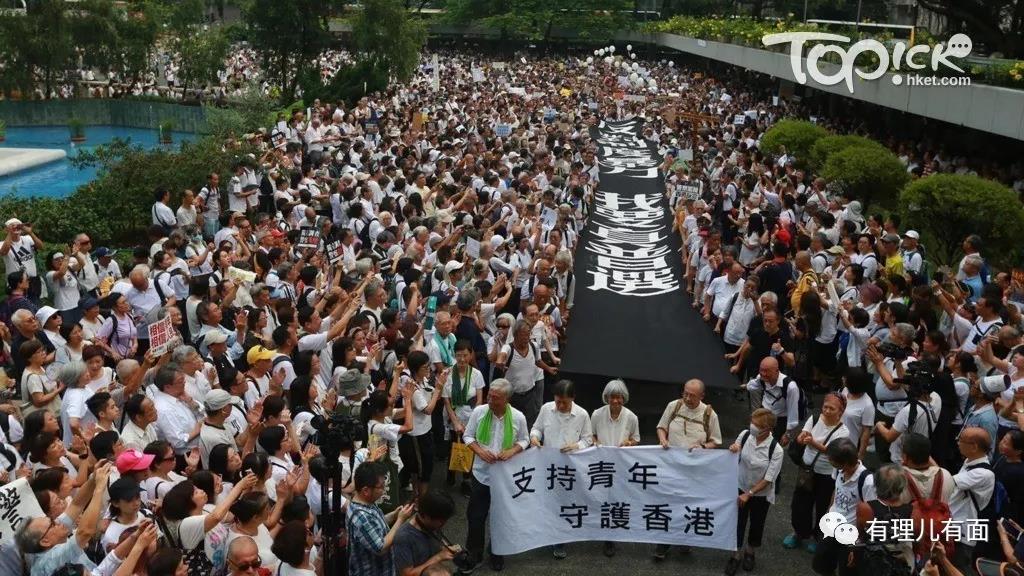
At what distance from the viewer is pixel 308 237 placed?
33.3 ft

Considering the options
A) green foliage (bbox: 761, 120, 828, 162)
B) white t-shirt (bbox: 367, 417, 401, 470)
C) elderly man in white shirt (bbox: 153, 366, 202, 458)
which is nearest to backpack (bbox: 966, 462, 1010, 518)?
white t-shirt (bbox: 367, 417, 401, 470)

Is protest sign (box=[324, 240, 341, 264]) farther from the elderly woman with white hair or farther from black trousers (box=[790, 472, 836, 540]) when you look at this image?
black trousers (box=[790, 472, 836, 540])

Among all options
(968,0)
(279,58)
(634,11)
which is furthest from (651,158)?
(634,11)

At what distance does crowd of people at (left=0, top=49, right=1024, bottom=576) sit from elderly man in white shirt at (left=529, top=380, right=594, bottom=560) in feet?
0.06

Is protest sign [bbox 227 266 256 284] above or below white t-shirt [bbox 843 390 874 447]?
above

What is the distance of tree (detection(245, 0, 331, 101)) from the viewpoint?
26.7m

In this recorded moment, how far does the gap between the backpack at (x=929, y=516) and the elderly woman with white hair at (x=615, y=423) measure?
179 centimetres

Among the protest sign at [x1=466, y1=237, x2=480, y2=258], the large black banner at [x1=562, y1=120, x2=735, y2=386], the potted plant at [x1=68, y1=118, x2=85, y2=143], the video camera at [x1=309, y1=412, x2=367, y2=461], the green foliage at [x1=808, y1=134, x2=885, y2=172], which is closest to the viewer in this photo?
the video camera at [x1=309, y1=412, x2=367, y2=461]

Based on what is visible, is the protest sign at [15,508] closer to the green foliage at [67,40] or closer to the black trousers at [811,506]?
the black trousers at [811,506]

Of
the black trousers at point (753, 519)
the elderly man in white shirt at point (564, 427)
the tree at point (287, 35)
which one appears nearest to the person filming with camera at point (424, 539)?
the elderly man in white shirt at point (564, 427)

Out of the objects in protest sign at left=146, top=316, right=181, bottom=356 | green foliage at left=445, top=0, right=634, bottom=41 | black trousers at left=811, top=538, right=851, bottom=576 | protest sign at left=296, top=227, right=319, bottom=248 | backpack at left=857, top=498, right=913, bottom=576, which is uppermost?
green foliage at left=445, top=0, right=634, bottom=41

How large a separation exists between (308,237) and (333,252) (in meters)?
0.55

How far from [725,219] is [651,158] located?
6690 millimetres

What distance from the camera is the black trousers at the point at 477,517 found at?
609 cm
